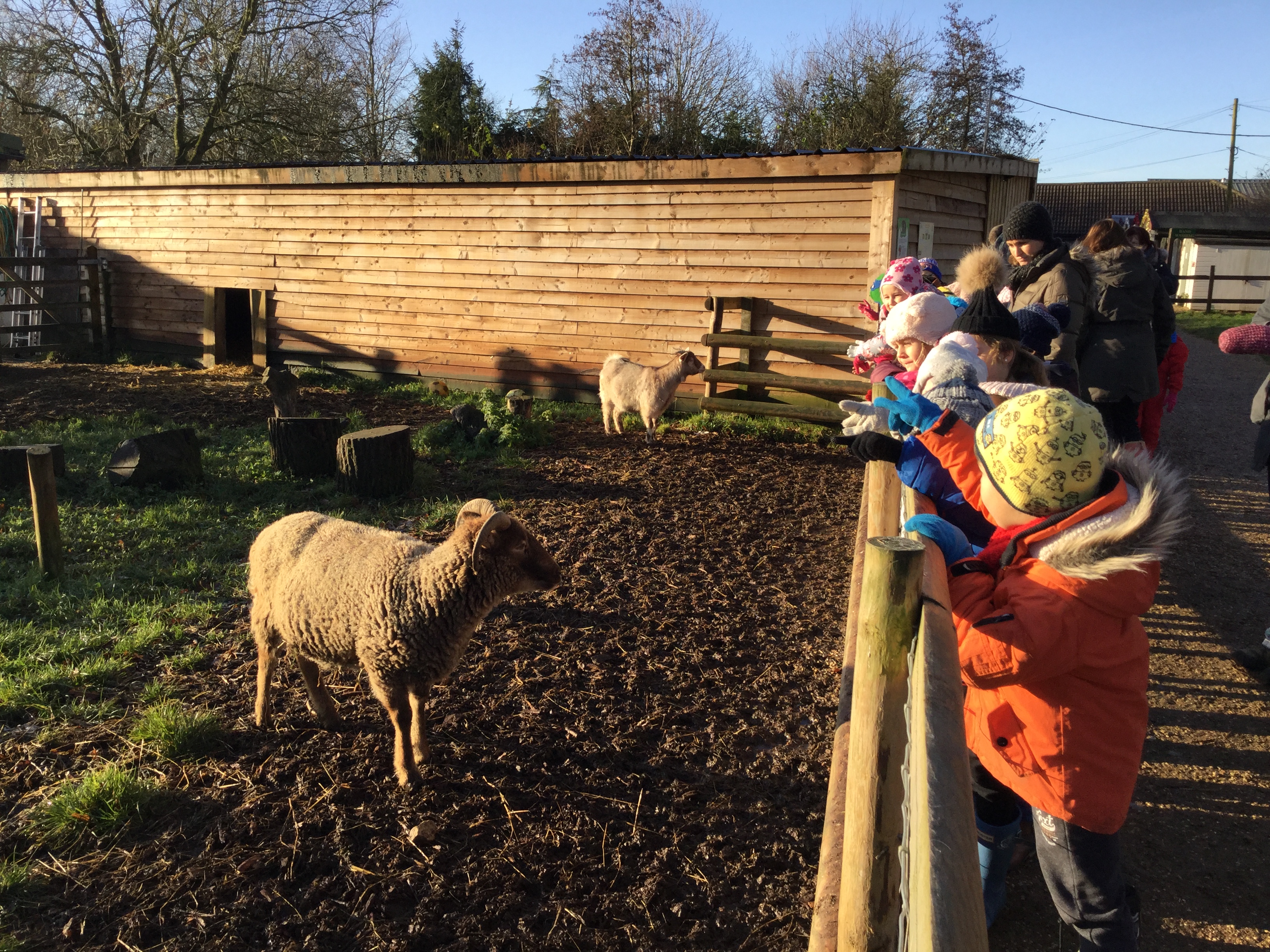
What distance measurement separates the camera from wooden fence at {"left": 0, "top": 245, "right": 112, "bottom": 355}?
50.7 ft

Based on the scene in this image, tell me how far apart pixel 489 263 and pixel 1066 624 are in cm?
1195

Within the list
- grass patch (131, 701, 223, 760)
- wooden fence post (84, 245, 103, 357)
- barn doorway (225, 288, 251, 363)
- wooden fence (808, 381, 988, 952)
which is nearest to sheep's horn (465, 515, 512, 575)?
grass patch (131, 701, 223, 760)

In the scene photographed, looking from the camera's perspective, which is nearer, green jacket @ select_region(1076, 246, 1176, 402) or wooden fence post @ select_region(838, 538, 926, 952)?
wooden fence post @ select_region(838, 538, 926, 952)

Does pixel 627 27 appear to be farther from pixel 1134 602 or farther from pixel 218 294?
pixel 1134 602

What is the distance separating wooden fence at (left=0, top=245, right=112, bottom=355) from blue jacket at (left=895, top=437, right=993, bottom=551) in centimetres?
1745

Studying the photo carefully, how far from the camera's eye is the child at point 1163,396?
682cm

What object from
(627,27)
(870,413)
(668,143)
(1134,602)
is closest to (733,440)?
(870,413)

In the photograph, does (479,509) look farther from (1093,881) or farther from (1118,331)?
(1118,331)

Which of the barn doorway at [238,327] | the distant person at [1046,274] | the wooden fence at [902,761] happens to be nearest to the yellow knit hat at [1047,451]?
the wooden fence at [902,761]

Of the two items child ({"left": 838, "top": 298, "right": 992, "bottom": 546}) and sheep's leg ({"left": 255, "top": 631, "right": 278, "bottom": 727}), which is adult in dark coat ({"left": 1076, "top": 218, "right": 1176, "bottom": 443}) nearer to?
child ({"left": 838, "top": 298, "right": 992, "bottom": 546})

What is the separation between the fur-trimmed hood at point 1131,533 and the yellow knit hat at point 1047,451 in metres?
0.09

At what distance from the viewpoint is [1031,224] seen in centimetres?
520

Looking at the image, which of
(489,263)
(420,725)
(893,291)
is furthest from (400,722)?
(489,263)

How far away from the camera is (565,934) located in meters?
2.76
